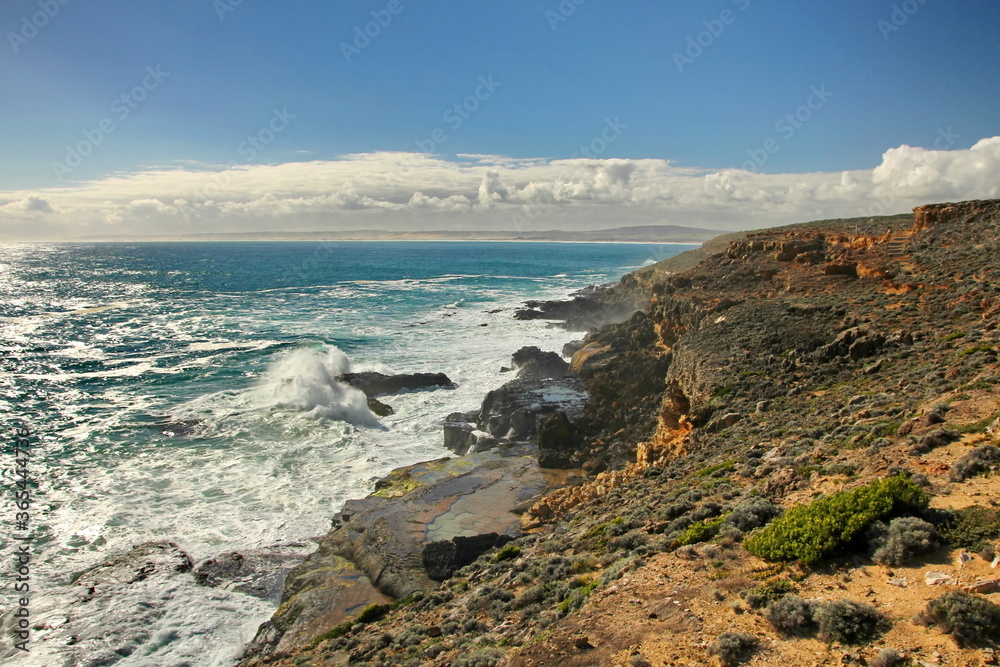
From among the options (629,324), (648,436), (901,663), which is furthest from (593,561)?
(629,324)

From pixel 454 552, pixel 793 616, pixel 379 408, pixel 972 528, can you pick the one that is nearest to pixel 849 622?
pixel 793 616

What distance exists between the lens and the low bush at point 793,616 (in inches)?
285

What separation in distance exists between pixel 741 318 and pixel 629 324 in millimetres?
12980

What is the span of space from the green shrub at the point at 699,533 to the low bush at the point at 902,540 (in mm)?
2827

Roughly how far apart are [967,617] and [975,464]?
14.1 ft

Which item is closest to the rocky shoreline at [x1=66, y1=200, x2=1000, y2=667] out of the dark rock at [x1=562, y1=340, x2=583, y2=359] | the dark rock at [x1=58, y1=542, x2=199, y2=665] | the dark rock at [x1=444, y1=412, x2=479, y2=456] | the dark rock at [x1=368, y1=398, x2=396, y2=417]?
the dark rock at [x1=444, y1=412, x2=479, y2=456]

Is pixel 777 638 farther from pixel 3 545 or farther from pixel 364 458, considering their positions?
pixel 3 545

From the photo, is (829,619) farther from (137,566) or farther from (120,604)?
(137,566)

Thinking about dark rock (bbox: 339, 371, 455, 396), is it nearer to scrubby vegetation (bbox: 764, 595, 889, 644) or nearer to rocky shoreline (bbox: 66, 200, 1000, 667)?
rocky shoreline (bbox: 66, 200, 1000, 667)

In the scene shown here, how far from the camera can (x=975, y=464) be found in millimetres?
9195

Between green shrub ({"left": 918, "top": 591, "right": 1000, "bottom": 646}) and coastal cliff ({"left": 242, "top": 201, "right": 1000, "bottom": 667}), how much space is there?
22mm

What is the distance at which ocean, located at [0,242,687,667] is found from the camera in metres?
15.0

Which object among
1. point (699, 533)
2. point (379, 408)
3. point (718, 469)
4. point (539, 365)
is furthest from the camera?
point (539, 365)

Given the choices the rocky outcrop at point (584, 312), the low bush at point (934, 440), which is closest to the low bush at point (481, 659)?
the low bush at point (934, 440)
